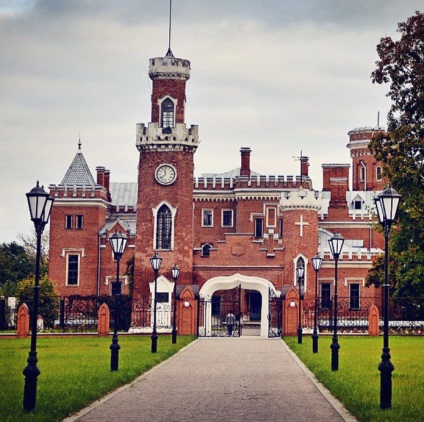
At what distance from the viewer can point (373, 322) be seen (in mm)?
40031

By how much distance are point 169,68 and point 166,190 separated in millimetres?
6143

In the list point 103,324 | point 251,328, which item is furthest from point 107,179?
point 103,324

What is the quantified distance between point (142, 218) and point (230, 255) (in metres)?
4.76

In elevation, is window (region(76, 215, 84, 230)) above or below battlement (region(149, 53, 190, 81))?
below

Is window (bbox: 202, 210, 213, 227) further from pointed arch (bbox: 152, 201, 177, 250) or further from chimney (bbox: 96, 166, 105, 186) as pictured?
pointed arch (bbox: 152, 201, 177, 250)

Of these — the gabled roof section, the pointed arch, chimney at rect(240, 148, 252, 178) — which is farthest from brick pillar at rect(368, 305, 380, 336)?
the gabled roof section

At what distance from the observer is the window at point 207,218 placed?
63500mm

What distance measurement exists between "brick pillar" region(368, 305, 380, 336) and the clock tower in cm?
1098

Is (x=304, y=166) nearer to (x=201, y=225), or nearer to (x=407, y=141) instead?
(x=201, y=225)

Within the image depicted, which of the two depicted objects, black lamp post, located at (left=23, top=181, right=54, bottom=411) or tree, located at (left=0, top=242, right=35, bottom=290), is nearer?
black lamp post, located at (left=23, top=181, right=54, bottom=411)

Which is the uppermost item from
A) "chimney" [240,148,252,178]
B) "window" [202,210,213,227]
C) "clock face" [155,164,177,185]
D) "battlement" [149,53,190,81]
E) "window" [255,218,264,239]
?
"battlement" [149,53,190,81]

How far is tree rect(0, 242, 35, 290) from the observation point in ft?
225

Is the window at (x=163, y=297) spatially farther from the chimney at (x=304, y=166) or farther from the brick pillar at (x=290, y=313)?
the chimney at (x=304, y=166)

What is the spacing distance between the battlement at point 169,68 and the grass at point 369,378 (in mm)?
Answer: 20863
